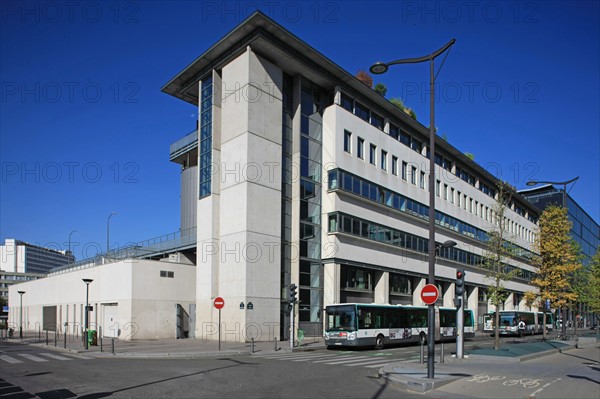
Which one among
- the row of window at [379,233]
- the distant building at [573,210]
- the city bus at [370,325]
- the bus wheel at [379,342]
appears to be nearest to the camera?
the city bus at [370,325]

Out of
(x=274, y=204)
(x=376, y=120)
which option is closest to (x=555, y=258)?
(x=376, y=120)

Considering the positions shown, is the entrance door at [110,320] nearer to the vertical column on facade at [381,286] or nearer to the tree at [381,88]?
the vertical column on facade at [381,286]

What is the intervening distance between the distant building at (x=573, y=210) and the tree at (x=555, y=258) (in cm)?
5006

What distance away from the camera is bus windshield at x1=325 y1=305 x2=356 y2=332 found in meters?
28.2

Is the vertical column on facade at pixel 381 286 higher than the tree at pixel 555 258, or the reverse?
the tree at pixel 555 258

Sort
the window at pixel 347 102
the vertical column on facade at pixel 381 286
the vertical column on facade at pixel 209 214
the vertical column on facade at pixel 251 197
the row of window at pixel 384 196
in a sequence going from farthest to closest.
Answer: the vertical column on facade at pixel 381 286, the window at pixel 347 102, the row of window at pixel 384 196, the vertical column on facade at pixel 209 214, the vertical column on facade at pixel 251 197

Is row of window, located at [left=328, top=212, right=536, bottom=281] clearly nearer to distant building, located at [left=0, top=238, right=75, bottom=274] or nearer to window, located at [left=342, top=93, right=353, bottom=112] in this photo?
window, located at [left=342, top=93, right=353, bottom=112]

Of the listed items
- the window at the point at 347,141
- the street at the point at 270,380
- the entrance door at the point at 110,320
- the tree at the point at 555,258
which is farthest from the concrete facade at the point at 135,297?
the tree at the point at 555,258

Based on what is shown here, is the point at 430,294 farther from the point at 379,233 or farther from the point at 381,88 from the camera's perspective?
the point at 381,88

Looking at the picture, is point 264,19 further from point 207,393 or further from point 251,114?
point 207,393

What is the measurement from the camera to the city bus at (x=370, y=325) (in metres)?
28.1

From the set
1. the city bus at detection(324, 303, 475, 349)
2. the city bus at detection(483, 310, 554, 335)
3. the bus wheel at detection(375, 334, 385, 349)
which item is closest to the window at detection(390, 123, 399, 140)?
the city bus at detection(483, 310, 554, 335)

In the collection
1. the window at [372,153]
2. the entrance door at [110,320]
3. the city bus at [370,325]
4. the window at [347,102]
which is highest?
the window at [347,102]

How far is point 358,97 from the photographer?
4375 cm
